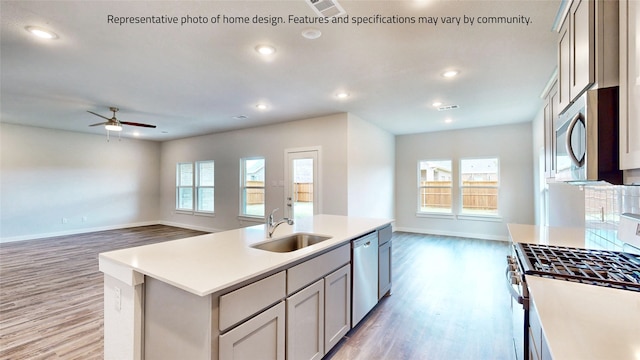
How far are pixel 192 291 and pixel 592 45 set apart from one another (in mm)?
1986

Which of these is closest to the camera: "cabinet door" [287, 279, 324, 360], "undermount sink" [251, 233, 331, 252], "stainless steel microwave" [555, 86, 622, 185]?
"stainless steel microwave" [555, 86, 622, 185]

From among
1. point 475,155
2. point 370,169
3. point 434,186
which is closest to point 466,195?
point 434,186

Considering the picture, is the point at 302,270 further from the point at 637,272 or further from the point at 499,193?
the point at 499,193

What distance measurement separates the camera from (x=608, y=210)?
1.95m

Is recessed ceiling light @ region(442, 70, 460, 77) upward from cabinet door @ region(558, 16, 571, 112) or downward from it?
upward

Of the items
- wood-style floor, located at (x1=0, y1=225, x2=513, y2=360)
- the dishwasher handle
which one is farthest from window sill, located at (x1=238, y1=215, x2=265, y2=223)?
the dishwasher handle

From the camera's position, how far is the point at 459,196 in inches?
266

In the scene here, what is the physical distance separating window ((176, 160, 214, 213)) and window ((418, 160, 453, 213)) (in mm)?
5531

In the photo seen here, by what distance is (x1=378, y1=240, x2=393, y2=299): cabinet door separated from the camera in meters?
2.95

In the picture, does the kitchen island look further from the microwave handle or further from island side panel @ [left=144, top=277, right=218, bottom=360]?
the microwave handle

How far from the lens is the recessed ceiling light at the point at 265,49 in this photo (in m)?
2.69

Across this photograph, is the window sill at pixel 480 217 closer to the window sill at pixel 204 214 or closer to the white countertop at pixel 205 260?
the white countertop at pixel 205 260

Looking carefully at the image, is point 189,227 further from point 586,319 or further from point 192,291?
point 586,319

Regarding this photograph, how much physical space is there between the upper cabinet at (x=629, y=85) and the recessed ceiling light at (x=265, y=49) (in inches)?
93.4
